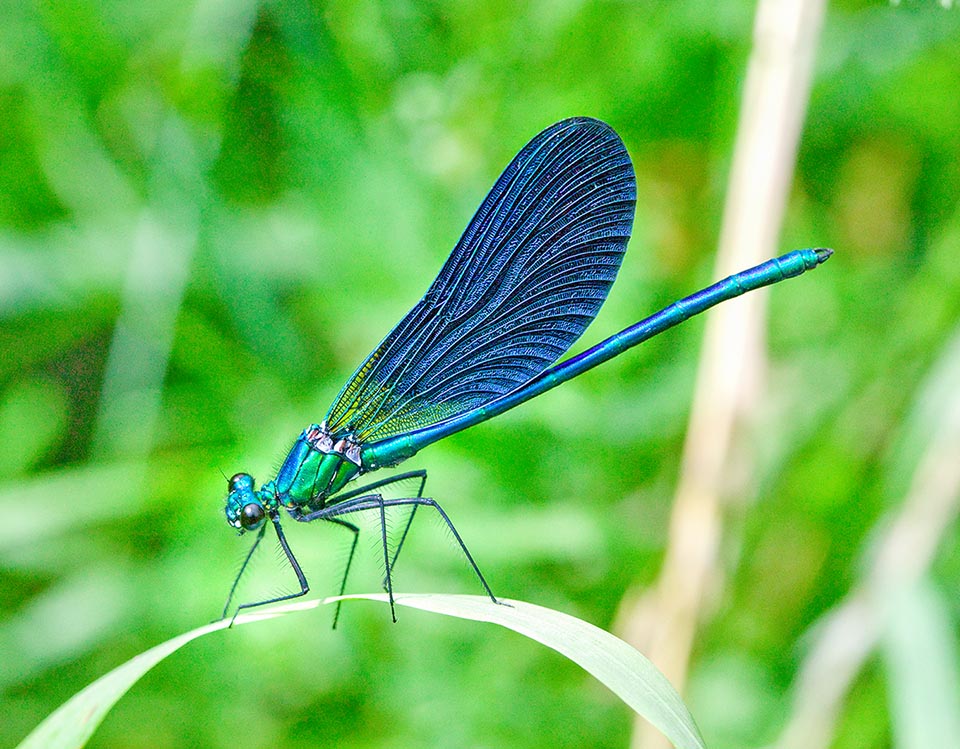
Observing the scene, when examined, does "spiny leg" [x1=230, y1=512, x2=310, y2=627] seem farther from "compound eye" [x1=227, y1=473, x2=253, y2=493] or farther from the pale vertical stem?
the pale vertical stem

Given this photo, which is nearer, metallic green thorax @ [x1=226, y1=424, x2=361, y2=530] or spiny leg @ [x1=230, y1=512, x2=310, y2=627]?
spiny leg @ [x1=230, y1=512, x2=310, y2=627]

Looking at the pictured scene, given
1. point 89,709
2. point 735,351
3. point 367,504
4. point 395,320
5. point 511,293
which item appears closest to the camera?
point 89,709

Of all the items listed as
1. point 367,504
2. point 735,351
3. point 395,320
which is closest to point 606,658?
point 367,504

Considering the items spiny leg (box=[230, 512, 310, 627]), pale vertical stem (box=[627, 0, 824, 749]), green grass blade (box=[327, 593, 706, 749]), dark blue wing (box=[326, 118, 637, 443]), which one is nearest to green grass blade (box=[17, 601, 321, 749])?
green grass blade (box=[327, 593, 706, 749])

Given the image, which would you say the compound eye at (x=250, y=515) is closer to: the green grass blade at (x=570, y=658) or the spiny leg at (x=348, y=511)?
the spiny leg at (x=348, y=511)

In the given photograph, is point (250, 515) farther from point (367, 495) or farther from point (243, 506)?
point (367, 495)

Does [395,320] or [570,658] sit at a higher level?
[395,320]

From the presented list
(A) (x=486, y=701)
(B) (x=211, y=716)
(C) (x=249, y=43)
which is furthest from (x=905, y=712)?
(C) (x=249, y=43)

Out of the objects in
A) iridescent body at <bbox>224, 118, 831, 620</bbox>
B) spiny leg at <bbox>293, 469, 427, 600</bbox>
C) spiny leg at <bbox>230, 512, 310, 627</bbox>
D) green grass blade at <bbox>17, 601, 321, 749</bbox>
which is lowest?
green grass blade at <bbox>17, 601, 321, 749</bbox>

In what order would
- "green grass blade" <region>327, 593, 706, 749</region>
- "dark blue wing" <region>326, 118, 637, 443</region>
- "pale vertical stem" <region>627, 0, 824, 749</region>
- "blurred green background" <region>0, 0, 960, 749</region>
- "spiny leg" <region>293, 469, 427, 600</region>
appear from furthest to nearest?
"blurred green background" <region>0, 0, 960, 749</region> < "pale vertical stem" <region>627, 0, 824, 749</region> < "spiny leg" <region>293, 469, 427, 600</region> < "dark blue wing" <region>326, 118, 637, 443</region> < "green grass blade" <region>327, 593, 706, 749</region>
